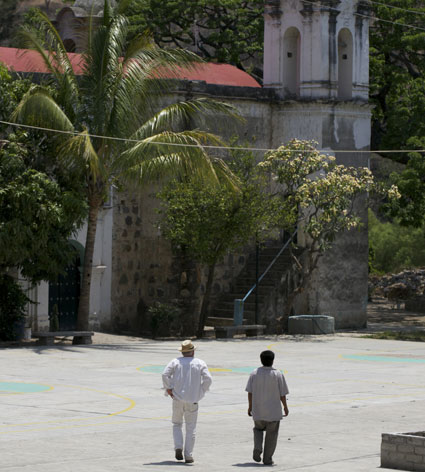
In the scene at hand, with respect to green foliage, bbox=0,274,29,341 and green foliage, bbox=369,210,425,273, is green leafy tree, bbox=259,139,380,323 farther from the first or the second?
green foliage, bbox=369,210,425,273

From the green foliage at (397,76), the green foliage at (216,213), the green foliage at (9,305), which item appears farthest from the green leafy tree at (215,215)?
the green foliage at (397,76)

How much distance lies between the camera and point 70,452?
12461 mm

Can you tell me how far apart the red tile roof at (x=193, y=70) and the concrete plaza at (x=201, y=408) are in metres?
9.78

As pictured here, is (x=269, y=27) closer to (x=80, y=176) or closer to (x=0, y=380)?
(x=80, y=176)

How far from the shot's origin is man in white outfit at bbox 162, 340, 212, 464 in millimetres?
12070

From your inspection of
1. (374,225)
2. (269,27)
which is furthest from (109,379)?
(374,225)

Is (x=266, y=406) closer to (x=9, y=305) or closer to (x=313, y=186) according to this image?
(x=9, y=305)

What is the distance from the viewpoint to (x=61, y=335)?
27.2 meters

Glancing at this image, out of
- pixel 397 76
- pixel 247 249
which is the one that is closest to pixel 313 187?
pixel 247 249

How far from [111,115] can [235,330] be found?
25.4ft

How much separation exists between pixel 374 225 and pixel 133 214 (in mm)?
33600

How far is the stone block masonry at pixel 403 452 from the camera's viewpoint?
11.4 meters

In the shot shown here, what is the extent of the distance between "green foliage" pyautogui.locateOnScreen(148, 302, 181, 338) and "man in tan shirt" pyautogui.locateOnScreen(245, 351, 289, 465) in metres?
19.6

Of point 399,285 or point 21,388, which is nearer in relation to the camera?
point 21,388
